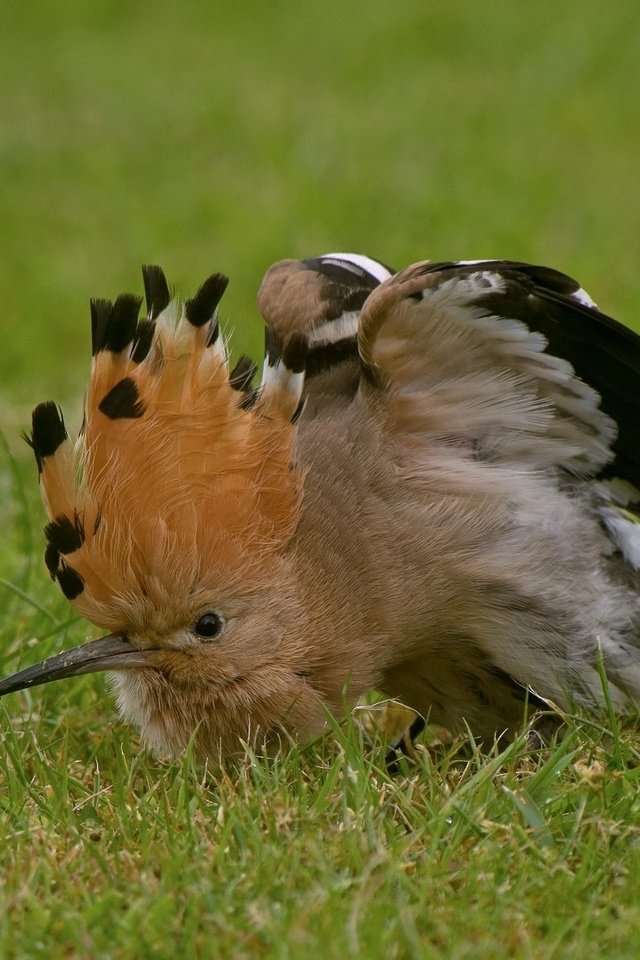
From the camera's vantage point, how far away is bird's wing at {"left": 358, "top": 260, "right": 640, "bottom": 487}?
3225mm

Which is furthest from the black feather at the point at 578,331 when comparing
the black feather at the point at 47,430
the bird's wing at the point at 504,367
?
the black feather at the point at 47,430

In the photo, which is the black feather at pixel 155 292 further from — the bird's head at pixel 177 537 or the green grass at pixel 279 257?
the green grass at pixel 279 257

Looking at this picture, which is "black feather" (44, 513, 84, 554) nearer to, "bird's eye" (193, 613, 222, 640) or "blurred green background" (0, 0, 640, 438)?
"bird's eye" (193, 613, 222, 640)

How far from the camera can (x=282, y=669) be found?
3125 mm

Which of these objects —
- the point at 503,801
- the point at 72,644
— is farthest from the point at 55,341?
the point at 503,801

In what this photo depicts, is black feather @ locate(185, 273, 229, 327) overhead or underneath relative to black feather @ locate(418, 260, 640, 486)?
underneath

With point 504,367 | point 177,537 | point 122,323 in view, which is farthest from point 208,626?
point 504,367

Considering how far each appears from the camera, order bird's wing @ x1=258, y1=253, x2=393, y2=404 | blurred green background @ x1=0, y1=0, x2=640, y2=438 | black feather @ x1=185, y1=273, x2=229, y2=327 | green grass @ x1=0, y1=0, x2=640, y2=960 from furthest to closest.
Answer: blurred green background @ x1=0, y1=0, x2=640, y2=438, bird's wing @ x1=258, y1=253, x2=393, y2=404, black feather @ x1=185, y1=273, x2=229, y2=327, green grass @ x1=0, y1=0, x2=640, y2=960

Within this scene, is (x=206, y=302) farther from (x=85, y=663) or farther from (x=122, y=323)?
(x=85, y=663)

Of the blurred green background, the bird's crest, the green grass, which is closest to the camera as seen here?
the green grass

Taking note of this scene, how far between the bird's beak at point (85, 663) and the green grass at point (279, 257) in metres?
0.19

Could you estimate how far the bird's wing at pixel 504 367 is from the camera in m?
3.22

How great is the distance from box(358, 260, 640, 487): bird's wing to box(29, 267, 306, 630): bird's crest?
9.4 inches

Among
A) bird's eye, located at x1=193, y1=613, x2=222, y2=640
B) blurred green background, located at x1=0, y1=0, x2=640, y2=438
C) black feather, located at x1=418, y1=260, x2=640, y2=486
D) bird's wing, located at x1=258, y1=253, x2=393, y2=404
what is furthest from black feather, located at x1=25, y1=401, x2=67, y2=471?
blurred green background, located at x1=0, y1=0, x2=640, y2=438
